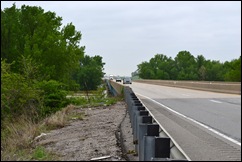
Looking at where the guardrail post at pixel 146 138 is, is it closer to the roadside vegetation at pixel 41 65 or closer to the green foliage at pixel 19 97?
the roadside vegetation at pixel 41 65

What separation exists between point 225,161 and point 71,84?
3982cm

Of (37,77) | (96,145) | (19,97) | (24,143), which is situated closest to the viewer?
(96,145)

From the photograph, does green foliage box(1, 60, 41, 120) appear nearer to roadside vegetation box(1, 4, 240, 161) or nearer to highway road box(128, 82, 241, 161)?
roadside vegetation box(1, 4, 240, 161)

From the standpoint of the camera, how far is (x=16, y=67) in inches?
1304

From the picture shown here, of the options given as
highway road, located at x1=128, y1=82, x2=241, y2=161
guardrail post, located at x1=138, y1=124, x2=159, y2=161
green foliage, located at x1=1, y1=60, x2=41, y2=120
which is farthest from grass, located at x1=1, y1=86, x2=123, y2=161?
highway road, located at x1=128, y1=82, x2=241, y2=161

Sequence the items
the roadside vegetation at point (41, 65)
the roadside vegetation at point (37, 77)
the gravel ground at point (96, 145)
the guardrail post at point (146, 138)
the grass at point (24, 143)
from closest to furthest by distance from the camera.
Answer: the guardrail post at point (146, 138) < the gravel ground at point (96, 145) < the grass at point (24, 143) < the roadside vegetation at point (37, 77) < the roadside vegetation at point (41, 65)

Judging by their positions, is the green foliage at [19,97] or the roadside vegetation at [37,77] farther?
the green foliage at [19,97]

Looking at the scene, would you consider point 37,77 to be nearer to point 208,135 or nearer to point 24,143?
point 24,143

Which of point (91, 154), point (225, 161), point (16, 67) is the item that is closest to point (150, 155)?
point (225, 161)

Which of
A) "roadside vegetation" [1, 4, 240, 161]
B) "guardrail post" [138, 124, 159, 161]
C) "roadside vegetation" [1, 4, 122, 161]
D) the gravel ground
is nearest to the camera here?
"guardrail post" [138, 124, 159, 161]

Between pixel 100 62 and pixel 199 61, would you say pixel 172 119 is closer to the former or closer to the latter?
pixel 199 61

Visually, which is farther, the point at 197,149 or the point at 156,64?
the point at 156,64

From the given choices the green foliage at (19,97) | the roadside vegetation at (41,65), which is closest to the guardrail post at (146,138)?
the roadside vegetation at (41,65)

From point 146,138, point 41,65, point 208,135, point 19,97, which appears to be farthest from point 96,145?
point 41,65
